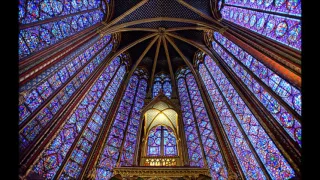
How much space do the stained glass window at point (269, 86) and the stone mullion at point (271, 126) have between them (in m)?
0.18

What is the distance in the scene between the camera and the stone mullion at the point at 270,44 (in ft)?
28.0

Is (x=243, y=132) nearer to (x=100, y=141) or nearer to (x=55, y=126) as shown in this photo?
(x=100, y=141)

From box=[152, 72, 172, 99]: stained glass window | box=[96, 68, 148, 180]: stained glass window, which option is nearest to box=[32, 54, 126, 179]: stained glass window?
box=[96, 68, 148, 180]: stained glass window

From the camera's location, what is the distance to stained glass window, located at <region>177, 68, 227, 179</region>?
506 inches

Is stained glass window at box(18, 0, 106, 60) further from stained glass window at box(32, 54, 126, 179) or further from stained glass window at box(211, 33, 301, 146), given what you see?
stained glass window at box(211, 33, 301, 146)

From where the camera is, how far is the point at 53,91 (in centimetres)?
1112

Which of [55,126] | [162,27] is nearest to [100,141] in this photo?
[55,126]

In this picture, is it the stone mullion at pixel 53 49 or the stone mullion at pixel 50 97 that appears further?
the stone mullion at pixel 50 97

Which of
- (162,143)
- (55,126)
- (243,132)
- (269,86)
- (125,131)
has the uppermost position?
(125,131)

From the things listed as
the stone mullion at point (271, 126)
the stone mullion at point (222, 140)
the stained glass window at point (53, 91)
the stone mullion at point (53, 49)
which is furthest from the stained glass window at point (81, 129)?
the stone mullion at point (271, 126)

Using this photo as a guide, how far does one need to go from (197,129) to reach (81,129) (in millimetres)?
5633

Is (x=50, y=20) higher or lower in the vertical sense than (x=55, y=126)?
higher

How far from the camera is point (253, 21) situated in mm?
11938

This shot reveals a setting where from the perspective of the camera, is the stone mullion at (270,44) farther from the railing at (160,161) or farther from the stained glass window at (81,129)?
the stained glass window at (81,129)
